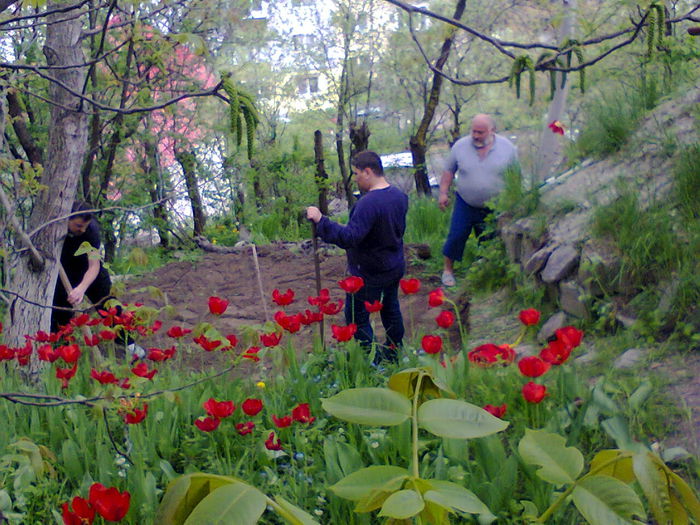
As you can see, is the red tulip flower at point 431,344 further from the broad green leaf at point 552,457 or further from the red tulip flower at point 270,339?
the broad green leaf at point 552,457

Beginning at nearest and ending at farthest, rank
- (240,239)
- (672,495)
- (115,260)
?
(672,495)
(115,260)
(240,239)

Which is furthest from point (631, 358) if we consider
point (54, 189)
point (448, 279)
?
point (448, 279)

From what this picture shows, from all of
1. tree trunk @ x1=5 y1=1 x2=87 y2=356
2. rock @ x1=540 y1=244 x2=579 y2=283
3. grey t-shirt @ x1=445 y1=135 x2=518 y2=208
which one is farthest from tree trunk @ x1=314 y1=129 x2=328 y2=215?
tree trunk @ x1=5 y1=1 x2=87 y2=356

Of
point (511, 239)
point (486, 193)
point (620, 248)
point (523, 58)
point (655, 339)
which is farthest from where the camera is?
point (486, 193)

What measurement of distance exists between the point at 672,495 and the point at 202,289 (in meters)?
7.33

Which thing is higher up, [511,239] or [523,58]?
[523,58]

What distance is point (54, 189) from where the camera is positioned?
370 centimetres

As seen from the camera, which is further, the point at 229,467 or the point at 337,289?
the point at 337,289

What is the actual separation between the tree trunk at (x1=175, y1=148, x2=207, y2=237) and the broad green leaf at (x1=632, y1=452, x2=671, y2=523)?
964cm

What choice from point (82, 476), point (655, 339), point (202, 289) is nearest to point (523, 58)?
point (82, 476)

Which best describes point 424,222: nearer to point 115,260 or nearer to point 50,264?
point 115,260

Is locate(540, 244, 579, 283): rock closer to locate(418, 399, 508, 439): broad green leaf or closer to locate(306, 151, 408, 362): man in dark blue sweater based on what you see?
locate(306, 151, 408, 362): man in dark blue sweater

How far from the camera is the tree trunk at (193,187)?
32.9 ft

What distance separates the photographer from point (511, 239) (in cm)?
600
